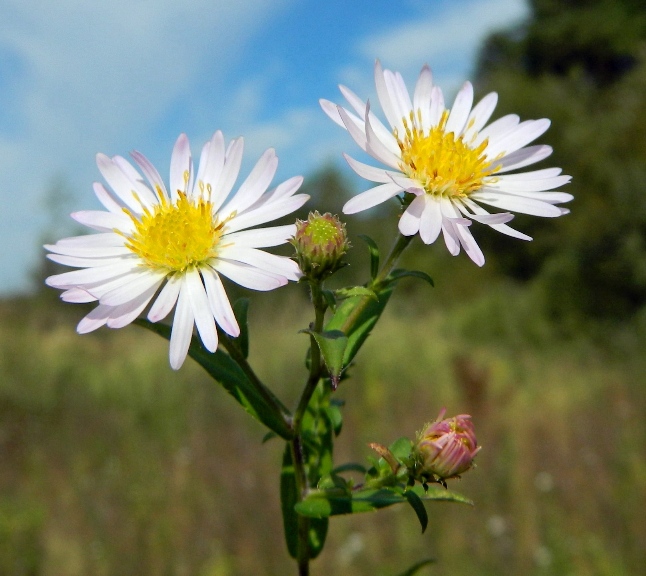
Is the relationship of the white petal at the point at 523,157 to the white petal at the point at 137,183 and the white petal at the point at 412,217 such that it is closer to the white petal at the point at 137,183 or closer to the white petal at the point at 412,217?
the white petal at the point at 412,217

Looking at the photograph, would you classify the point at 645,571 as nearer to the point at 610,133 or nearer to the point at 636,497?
the point at 636,497

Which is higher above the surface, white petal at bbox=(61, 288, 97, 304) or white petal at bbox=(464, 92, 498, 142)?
white petal at bbox=(464, 92, 498, 142)

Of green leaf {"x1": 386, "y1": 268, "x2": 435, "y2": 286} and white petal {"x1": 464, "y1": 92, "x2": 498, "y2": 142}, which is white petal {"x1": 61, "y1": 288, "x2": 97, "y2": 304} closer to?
green leaf {"x1": 386, "y1": 268, "x2": 435, "y2": 286}

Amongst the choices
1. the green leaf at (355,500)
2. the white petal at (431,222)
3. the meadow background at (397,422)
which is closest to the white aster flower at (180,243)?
the white petal at (431,222)

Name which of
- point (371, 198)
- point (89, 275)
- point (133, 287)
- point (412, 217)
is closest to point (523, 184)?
point (412, 217)

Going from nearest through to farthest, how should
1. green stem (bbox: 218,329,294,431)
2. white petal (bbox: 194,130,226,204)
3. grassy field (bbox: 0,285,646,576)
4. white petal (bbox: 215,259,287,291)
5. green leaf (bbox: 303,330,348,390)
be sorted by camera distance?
green leaf (bbox: 303,330,348,390), white petal (bbox: 215,259,287,291), green stem (bbox: 218,329,294,431), white petal (bbox: 194,130,226,204), grassy field (bbox: 0,285,646,576)

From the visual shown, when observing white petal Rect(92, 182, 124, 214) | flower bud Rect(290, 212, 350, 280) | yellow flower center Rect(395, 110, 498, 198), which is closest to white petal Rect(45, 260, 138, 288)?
white petal Rect(92, 182, 124, 214)
